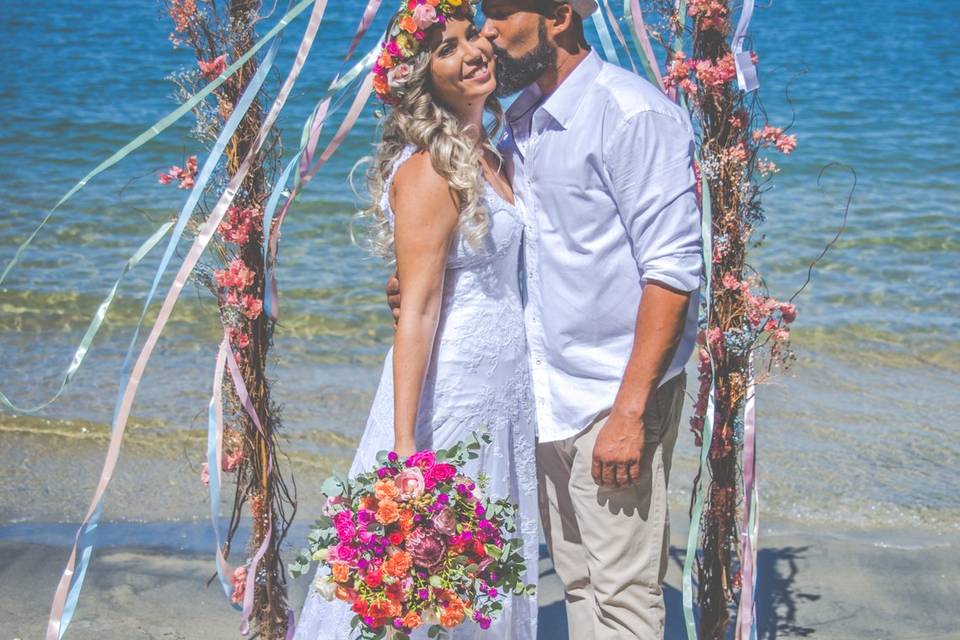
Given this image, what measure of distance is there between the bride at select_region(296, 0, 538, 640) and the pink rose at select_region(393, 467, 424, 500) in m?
0.31

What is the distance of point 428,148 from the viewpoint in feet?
10.1

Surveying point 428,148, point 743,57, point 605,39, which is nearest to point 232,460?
point 428,148

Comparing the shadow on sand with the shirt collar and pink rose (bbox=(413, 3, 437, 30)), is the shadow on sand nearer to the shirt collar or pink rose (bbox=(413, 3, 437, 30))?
the shirt collar

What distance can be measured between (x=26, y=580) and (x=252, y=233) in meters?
2.09

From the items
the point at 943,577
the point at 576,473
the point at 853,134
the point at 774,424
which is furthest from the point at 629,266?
the point at 853,134

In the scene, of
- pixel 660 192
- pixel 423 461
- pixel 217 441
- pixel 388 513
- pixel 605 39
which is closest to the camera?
pixel 388 513

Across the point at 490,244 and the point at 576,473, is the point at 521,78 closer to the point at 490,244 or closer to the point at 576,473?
the point at 490,244

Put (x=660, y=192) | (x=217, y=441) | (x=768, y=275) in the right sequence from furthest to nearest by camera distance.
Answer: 1. (x=768, y=275)
2. (x=217, y=441)
3. (x=660, y=192)

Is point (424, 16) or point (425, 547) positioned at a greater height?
point (424, 16)

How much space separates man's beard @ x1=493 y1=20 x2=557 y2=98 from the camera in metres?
3.21

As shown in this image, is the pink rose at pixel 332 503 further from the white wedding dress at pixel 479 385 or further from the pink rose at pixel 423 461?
the white wedding dress at pixel 479 385

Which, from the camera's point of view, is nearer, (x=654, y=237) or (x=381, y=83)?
(x=654, y=237)

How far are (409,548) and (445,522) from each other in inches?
4.3

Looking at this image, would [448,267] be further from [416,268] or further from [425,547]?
[425,547]
